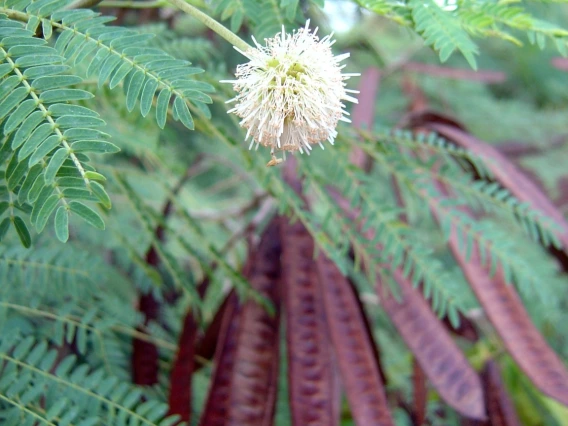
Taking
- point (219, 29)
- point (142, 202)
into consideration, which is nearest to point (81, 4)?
point (219, 29)

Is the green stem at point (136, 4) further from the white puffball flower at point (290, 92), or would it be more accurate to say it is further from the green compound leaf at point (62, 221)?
the green compound leaf at point (62, 221)

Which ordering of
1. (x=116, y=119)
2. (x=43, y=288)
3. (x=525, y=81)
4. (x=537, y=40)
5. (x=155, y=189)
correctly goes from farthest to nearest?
(x=525, y=81), (x=155, y=189), (x=116, y=119), (x=43, y=288), (x=537, y=40)

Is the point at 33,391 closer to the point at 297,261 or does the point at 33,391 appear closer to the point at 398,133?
the point at 297,261

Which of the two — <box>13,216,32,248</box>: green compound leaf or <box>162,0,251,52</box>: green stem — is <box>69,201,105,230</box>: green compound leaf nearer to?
<box>13,216,32,248</box>: green compound leaf

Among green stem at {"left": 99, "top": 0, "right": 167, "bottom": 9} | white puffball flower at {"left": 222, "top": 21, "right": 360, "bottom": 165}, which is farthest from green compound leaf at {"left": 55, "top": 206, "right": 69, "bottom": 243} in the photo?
green stem at {"left": 99, "top": 0, "right": 167, "bottom": 9}

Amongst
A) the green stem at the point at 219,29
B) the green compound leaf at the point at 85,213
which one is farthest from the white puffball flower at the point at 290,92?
the green compound leaf at the point at 85,213

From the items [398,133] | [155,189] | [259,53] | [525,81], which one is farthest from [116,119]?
[525,81]

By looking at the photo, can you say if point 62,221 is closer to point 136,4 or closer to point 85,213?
point 85,213
